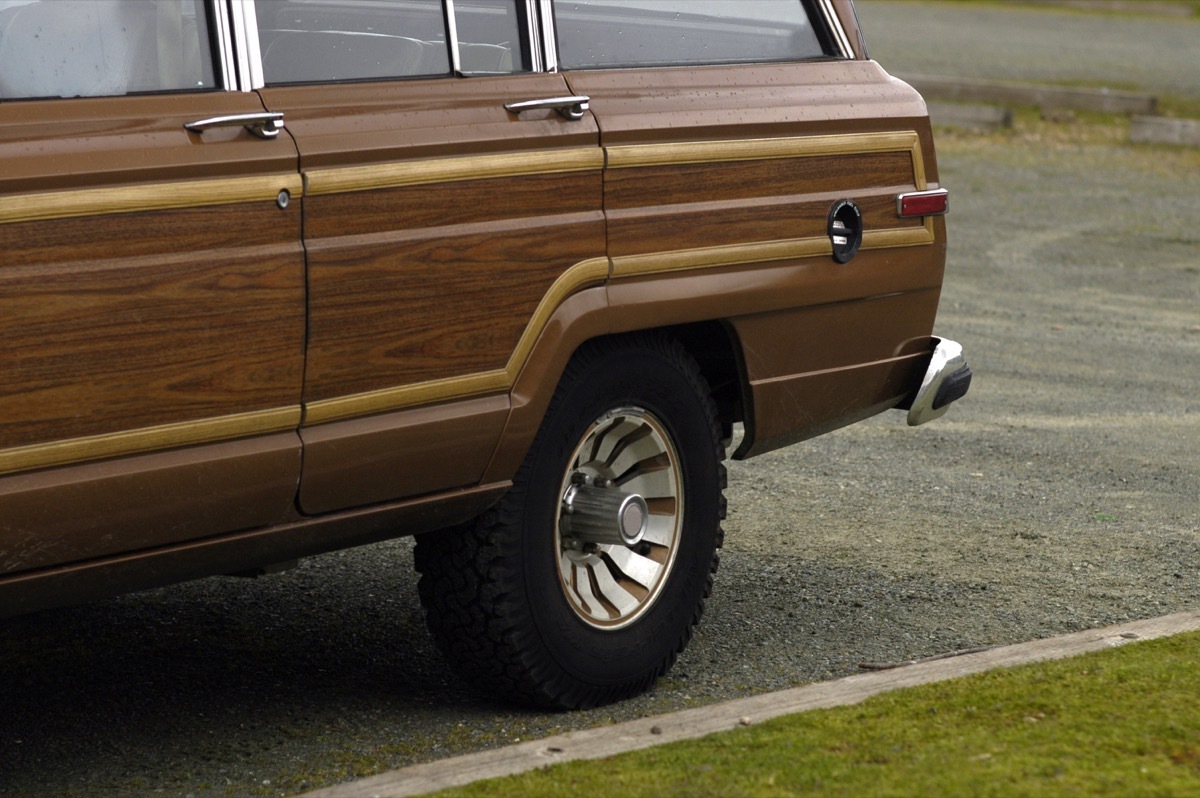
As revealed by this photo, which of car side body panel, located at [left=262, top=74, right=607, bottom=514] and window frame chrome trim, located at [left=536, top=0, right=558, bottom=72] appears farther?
window frame chrome trim, located at [left=536, top=0, right=558, bottom=72]

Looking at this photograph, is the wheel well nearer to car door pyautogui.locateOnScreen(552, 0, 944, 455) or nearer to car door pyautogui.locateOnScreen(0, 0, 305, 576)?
car door pyautogui.locateOnScreen(552, 0, 944, 455)

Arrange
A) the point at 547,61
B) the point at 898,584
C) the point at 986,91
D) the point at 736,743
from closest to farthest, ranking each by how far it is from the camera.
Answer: the point at 736,743 → the point at 547,61 → the point at 898,584 → the point at 986,91

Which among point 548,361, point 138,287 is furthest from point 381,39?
point 138,287

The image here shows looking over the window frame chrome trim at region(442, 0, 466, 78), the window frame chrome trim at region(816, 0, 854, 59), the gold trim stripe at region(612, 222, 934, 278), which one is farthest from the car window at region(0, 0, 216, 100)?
the window frame chrome trim at region(816, 0, 854, 59)

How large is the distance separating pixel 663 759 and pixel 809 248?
146 centimetres

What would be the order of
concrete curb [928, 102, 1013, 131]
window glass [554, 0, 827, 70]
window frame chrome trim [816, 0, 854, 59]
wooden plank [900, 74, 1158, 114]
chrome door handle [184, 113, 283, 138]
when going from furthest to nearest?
1. wooden plank [900, 74, 1158, 114]
2. concrete curb [928, 102, 1013, 131]
3. window frame chrome trim [816, 0, 854, 59]
4. window glass [554, 0, 827, 70]
5. chrome door handle [184, 113, 283, 138]

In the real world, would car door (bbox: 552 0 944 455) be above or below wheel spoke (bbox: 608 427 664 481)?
above

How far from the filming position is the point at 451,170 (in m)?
3.92

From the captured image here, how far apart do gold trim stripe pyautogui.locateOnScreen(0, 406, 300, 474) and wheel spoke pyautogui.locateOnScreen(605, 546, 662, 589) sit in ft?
3.65

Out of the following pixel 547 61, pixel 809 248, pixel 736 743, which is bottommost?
pixel 736 743

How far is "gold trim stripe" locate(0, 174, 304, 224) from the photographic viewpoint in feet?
10.7

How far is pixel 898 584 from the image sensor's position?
569 centimetres

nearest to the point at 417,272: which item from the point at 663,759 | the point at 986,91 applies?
the point at 663,759

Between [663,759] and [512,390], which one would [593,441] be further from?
[663,759]
